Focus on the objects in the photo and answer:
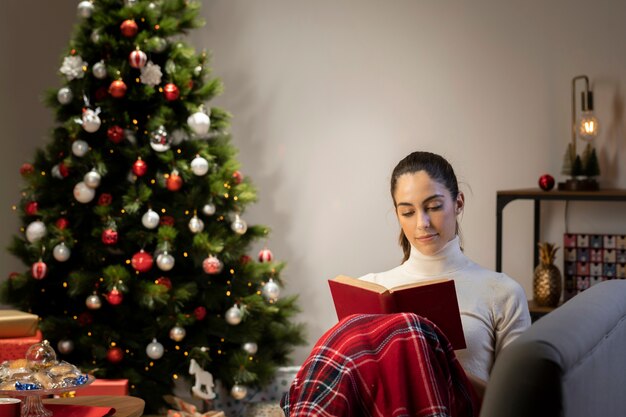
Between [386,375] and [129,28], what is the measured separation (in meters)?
2.54

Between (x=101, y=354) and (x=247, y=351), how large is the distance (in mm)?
578

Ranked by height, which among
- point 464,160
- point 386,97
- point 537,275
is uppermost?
point 386,97

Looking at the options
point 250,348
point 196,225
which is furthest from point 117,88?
point 250,348

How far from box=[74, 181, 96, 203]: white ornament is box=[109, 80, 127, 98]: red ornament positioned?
366 mm

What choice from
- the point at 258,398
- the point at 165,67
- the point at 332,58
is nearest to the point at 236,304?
the point at 258,398

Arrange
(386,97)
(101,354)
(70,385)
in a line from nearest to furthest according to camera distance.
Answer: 1. (70,385)
2. (101,354)
3. (386,97)

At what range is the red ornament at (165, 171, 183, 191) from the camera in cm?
382

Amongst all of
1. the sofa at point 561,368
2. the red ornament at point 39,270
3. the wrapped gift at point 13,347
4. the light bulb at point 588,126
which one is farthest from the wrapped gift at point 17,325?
the sofa at point 561,368

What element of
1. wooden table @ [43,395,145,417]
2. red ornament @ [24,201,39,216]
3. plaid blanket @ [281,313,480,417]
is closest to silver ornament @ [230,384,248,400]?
red ornament @ [24,201,39,216]

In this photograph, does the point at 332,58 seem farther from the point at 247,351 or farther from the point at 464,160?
the point at 247,351

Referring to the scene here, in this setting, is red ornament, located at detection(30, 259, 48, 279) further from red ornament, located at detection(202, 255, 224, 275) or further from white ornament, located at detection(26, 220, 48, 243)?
red ornament, located at detection(202, 255, 224, 275)

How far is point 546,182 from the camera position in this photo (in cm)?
395

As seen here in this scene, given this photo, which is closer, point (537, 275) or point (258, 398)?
point (537, 275)

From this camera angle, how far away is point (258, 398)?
4.29 meters
